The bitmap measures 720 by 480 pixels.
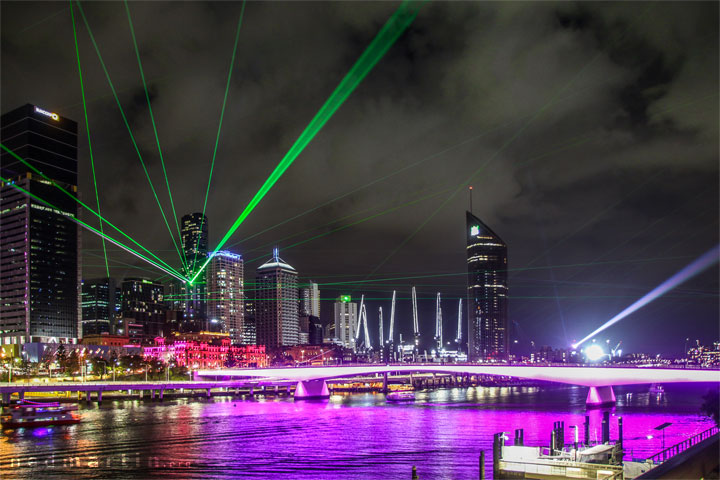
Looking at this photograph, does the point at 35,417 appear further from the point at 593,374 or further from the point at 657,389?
the point at 657,389

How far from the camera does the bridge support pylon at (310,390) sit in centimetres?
10359

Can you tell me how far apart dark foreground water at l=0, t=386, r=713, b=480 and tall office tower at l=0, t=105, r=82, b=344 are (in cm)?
10693

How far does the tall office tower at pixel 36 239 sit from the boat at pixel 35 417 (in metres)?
113

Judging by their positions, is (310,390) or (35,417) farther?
(310,390)

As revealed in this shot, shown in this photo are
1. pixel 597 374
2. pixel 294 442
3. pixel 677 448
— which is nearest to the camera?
pixel 677 448

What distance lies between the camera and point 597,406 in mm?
80625

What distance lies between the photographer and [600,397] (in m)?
81.5

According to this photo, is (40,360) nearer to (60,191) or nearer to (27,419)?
(60,191)

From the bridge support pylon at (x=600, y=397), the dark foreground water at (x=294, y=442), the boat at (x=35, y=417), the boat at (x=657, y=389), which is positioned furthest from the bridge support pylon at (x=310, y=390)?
the boat at (x=657, y=389)

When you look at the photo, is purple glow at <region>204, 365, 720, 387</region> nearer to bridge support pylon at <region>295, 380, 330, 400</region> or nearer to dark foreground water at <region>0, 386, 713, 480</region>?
dark foreground water at <region>0, 386, 713, 480</region>

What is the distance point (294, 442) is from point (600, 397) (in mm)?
47455

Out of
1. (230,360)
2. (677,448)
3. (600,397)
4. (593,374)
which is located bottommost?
(230,360)

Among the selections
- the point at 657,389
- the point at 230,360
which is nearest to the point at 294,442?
the point at 657,389

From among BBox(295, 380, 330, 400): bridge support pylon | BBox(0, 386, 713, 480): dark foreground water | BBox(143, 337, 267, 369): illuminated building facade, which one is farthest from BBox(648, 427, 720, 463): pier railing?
BBox(143, 337, 267, 369): illuminated building facade
